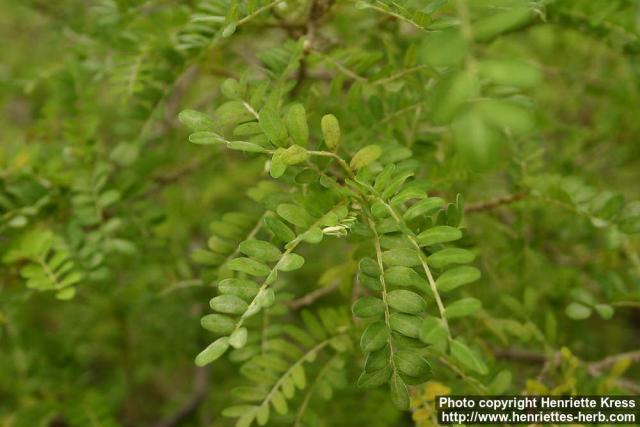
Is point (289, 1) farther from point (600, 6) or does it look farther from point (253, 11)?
point (600, 6)

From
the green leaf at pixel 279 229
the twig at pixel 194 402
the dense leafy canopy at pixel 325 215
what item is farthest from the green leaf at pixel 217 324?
the twig at pixel 194 402

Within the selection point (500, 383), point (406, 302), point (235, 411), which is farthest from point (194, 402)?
point (406, 302)

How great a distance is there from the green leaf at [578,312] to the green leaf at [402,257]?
17.8 inches

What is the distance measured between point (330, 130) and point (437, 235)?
20 cm

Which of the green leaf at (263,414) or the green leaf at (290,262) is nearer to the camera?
the green leaf at (290,262)

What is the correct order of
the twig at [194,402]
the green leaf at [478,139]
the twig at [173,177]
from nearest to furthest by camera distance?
the green leaf at [478,139] < the twig at [173,177] < the twig at [194,402]

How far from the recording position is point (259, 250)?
70cm

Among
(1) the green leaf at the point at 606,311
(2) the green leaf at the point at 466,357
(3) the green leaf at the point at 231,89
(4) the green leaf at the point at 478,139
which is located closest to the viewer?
(4) the green leaf at the point at 478,139

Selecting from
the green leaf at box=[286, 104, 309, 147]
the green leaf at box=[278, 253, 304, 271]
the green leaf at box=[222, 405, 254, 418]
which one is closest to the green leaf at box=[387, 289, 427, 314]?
the green leaf at box=[278, 253, 304, 271]

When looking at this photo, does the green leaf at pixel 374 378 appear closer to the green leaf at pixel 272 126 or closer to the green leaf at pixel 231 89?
the green leaf at pixel 272 126

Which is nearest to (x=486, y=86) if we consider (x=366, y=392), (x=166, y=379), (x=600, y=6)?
(x=600, y=6)

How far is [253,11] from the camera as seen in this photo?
2.49 ft

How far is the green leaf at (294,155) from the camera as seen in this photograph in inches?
26.5

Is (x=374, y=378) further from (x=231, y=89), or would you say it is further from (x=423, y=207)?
(x=231, y=89)
